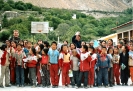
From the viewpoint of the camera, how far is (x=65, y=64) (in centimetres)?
802

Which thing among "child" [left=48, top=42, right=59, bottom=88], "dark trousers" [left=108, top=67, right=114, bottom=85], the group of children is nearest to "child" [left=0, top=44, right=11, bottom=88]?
the group of children

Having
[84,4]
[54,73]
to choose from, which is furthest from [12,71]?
[84,4]

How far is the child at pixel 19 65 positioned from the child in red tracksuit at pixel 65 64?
1.11 metres

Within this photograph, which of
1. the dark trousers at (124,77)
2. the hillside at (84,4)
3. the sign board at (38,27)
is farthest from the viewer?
the hillside at (84,4)

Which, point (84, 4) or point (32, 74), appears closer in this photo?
point (32, 74)

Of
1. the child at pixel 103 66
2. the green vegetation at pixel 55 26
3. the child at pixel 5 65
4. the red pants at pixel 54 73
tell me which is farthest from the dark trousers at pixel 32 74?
the green vegetation at pixel 55 26

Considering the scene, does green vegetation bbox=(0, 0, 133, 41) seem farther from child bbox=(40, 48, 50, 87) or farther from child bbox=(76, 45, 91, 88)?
child bbox=(76, 45, 91, 88)

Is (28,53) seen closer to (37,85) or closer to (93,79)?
(37,85)

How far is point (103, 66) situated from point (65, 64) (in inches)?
43.0

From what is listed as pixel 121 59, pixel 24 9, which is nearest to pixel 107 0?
pixel 24 9

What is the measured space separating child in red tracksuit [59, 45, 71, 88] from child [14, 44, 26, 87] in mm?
1106

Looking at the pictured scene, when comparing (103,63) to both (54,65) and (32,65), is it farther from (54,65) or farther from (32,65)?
(32,65)

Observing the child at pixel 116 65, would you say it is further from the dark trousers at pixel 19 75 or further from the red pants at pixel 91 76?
the dark trousers at pixel 19 75

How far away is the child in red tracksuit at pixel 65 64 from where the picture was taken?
7992 millimetres
